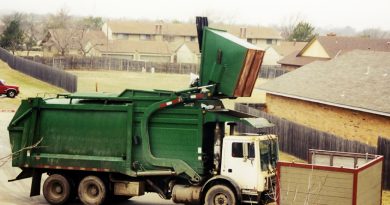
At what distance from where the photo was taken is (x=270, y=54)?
112000mm

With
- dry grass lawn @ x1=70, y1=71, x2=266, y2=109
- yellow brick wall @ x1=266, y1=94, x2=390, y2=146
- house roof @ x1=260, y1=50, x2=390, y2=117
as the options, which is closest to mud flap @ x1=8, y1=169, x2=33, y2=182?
house roof @ x1=260, y1=50, x2=390, y2=117

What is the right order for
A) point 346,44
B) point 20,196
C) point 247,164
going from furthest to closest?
point 346,44 → point 20,196 → point 247,164

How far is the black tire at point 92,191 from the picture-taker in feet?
56.1

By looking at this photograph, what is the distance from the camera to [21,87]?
52.3 metres

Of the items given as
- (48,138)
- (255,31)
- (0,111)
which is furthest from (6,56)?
(255,31)

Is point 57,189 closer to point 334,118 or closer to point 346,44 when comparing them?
point 334,118

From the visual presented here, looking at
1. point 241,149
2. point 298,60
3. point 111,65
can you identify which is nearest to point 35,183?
point 241,149

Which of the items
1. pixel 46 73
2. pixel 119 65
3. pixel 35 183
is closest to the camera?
pixel 35 183

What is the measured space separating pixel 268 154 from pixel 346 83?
1804cm

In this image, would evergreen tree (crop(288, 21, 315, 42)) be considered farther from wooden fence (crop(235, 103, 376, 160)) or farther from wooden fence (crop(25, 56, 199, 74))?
wooden fence (crop(235, 103, 376, 160))

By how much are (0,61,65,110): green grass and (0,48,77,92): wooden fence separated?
45 centimetres

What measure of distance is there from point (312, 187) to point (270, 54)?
324ft

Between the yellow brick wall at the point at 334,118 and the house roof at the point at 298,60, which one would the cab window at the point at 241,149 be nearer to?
the yellow brick wall at the point at 334,118

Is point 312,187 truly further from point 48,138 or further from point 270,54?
point 270,54
